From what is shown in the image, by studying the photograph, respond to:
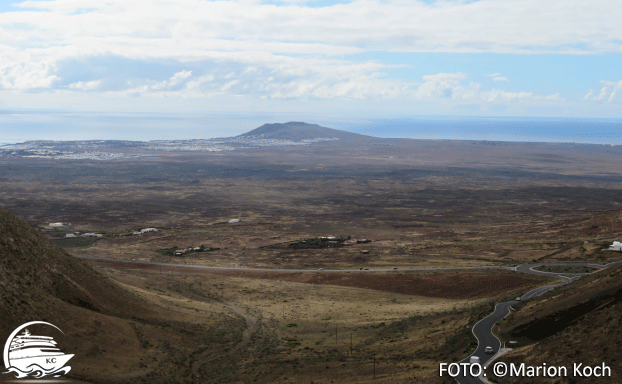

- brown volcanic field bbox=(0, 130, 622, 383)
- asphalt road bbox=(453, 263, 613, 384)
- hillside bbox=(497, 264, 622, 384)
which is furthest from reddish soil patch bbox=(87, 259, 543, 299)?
hillside bbox=(497, 264, 622, 384)

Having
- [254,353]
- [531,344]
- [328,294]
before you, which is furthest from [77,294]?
[531,344]

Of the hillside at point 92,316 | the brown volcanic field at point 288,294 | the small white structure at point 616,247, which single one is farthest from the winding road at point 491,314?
the hillside at point 92,316

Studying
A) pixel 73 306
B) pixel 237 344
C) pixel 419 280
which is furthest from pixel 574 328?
pixel 419 280

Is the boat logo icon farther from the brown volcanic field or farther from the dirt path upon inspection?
the dirt path

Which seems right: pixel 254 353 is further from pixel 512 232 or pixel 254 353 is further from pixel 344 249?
pixel 512 232

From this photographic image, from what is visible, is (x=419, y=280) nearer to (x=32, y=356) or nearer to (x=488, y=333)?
(x=488, y=333)

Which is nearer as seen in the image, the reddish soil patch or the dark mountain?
the dark mountain
